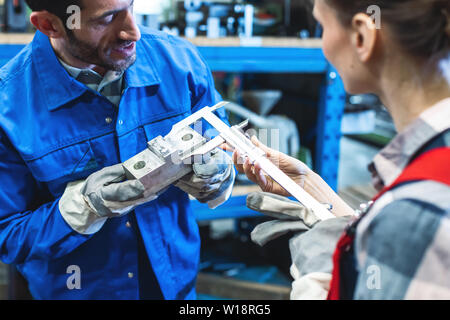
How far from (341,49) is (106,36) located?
0.63 metres

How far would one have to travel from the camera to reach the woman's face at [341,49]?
0.65 meters

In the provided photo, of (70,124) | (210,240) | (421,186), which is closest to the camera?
(421,186)

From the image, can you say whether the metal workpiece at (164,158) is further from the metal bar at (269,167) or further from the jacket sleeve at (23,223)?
the jacket sleeve at (23,223)

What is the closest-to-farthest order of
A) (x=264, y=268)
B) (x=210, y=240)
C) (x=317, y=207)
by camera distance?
(x=317, y=207) → (x=264, y=268) → (x=210, y=240)

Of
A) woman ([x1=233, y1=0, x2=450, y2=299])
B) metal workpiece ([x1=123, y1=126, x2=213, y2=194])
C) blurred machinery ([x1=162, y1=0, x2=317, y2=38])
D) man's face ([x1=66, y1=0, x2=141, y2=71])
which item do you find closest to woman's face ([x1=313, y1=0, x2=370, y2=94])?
woman ([x1=233, y1=0, x2=450, y2=299])

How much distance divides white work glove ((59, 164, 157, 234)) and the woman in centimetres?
54

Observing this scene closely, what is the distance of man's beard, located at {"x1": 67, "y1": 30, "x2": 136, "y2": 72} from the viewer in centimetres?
103

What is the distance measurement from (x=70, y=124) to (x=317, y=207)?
2.21 feet

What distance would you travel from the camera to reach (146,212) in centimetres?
116

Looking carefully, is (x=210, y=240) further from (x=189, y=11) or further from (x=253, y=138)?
(x=253, y=138)

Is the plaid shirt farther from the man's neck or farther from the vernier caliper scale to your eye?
the man's neck

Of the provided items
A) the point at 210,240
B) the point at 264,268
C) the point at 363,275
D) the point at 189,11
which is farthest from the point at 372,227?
the point at 210,240

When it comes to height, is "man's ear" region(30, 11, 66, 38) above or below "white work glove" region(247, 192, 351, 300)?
above

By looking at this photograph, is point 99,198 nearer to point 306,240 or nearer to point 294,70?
point 306,240
